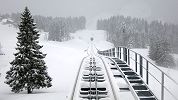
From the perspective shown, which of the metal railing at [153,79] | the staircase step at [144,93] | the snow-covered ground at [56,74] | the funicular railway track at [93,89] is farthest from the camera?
the snow-covered ground at [56,74]

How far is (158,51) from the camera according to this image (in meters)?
87.5

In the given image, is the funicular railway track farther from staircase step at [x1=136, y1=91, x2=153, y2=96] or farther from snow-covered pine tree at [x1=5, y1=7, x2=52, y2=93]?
snow-covered pine tree at [x1=5, y1=7, x2=52, y2=93]

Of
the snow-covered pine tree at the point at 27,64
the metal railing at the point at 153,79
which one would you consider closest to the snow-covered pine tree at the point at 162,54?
the metal railing at the point at 153,79

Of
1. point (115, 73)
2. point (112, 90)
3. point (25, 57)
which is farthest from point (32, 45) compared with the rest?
point (112, 90)

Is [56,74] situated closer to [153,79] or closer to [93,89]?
[153,79]

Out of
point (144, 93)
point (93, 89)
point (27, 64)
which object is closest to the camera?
point (144, 93)

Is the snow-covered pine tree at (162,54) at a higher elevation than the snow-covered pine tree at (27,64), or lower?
lower

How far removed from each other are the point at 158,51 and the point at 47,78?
72.6 metres

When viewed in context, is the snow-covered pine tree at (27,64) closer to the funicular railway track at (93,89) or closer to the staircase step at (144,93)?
the funicular railway track at (93,89)

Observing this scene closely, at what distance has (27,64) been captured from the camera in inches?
786

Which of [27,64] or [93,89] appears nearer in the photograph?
[93,89]

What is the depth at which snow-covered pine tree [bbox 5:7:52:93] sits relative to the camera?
19.7 m

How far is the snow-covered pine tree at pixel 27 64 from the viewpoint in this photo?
19.7 meters

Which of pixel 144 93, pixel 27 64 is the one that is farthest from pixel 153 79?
pixel 144 93
